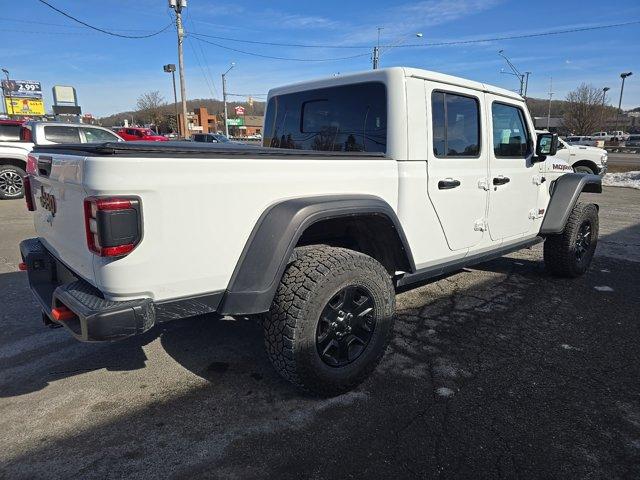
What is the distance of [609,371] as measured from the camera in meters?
3.05

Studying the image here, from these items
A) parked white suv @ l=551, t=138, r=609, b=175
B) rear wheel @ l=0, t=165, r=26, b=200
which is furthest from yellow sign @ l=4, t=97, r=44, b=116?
parked white suv @ l=551, t=138, r=609, b=175

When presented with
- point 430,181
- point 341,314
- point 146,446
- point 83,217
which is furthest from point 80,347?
point 430,181

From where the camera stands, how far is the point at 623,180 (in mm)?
16297

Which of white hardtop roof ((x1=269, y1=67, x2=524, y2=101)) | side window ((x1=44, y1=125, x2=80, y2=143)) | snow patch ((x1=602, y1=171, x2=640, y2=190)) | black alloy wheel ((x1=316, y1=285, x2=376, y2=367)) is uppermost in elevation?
side window ((x1=44, y1=125, x2=80, y2=143))

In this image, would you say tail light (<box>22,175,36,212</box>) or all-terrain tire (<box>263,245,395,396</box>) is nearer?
all-terrain tire (<box>263,245,395,396</box>)

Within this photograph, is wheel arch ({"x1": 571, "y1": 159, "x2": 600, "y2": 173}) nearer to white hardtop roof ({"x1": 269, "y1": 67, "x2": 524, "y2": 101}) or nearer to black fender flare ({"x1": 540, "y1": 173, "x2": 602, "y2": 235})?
black fender flare ({"x1": 540, "y1": 173, "x2": 602, "y2": 235})

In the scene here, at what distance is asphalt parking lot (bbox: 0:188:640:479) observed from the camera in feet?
7.10

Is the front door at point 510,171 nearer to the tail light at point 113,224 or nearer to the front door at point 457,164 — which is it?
the front door at point 457,164

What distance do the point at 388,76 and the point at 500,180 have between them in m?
1.52

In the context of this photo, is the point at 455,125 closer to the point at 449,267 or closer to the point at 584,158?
the point at 449,267

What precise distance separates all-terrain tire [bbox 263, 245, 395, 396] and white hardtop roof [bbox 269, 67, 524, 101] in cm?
132

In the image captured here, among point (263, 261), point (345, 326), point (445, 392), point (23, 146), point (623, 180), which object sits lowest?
point (445, 392)

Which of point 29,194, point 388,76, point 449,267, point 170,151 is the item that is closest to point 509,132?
point 449,267

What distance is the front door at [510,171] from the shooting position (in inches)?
151
